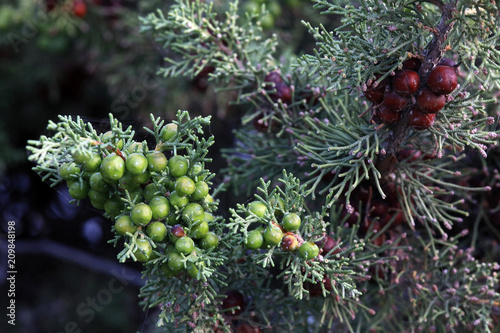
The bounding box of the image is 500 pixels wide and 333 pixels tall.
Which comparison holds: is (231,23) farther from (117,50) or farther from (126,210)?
(117,50)

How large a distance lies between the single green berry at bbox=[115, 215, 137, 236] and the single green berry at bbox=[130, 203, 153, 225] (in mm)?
12

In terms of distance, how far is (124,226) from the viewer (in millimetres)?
658

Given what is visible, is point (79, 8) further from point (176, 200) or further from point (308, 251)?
point (308, 251)

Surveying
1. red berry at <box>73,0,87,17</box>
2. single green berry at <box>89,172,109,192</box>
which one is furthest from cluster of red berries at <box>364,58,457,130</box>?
red berry at <box>73,0,87,17</box>

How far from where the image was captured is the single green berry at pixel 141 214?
0.65m

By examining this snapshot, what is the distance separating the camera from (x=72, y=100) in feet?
5.97

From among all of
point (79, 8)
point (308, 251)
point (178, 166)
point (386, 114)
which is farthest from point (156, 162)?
point (79, 8)

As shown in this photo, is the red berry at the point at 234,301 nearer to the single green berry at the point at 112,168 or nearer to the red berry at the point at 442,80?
the single green berry at the point at 112,168

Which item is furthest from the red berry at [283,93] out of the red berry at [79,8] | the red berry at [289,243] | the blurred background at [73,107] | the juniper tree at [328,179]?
the red berry at [79,8]

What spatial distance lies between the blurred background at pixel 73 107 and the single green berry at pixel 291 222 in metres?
0.79

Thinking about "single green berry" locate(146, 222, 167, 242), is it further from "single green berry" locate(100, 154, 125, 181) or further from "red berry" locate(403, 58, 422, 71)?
"red berry" locate(403, 58, 422, 71)

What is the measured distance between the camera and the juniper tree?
673 mm

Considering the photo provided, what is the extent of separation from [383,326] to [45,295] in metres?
1.36

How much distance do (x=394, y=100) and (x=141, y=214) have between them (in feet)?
1.34
